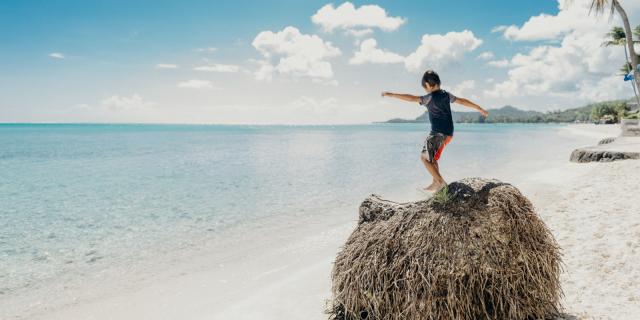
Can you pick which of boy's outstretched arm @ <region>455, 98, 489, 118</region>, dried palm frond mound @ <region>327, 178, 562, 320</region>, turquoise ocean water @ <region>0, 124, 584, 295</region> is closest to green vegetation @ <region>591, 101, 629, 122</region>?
turquoise ocean water @ <region>0, 124, 584, 295</region>

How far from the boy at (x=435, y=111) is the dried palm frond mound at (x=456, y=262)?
69 centimetres

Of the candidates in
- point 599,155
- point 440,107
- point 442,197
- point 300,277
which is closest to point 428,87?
point 440,107

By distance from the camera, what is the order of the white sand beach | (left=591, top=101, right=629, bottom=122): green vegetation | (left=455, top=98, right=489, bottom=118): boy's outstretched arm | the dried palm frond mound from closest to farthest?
the dried palm frond mound, (left=455, top=98, right=489, bottom=118): boy's outstretched arm, the white sand beach, (left=591, top=101, right=629, bottom=122): green vegetation

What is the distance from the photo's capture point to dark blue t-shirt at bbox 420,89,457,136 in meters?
4.86

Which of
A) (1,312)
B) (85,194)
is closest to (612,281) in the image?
(1,312)

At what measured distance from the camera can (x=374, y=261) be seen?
13.5 ft

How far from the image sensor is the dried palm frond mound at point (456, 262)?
3910 mm

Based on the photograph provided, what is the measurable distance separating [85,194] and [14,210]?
4.14 m

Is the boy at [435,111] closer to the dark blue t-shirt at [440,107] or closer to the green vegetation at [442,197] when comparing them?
the dark blue t-shirt at [440,107]

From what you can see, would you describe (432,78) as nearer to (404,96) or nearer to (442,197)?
(404,96)

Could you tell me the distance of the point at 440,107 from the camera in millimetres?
4859

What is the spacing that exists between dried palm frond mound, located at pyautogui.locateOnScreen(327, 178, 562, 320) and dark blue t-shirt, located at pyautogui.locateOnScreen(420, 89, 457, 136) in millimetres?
837

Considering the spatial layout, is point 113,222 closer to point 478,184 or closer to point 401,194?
point 401,194

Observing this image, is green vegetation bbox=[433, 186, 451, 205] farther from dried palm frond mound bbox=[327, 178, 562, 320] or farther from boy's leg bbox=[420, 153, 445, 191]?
boy's leg bbox=[420, 153, 445, 191]
